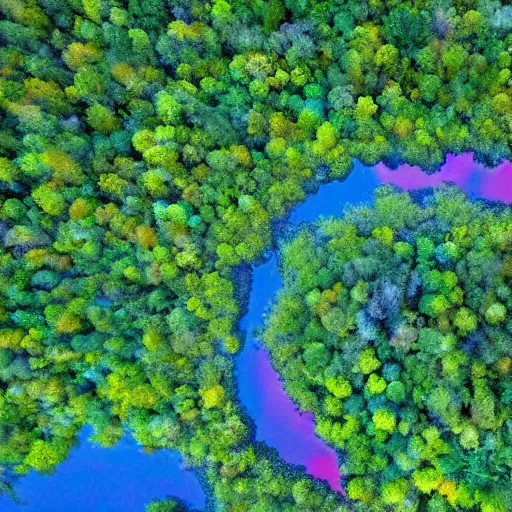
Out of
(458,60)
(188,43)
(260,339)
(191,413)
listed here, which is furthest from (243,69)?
(191,413)

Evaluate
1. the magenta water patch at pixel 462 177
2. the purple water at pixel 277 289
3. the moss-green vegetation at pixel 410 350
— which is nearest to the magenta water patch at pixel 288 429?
the purple water at pixel 277 289

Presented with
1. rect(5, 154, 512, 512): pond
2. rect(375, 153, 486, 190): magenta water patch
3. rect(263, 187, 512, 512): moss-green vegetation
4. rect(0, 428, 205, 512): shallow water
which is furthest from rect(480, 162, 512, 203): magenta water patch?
rect(0, 428, 205, 512): shallow water

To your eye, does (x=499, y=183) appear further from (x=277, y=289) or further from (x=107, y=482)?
(x=107, y=482)

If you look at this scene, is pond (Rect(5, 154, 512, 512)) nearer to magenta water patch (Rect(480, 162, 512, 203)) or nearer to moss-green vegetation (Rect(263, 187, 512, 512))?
magenta water patch (Rect(480, 162, 512, 203))

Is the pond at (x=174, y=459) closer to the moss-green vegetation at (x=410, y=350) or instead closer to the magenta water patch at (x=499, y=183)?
the magenta water patch at (x=499, y=183)

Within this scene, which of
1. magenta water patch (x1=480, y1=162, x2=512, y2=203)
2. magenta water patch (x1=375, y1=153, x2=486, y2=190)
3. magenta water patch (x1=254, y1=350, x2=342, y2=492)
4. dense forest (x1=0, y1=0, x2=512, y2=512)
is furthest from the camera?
magenta water patch (x1=375, y1=153, x2=486, y2=190)

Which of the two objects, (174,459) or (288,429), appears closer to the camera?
(174,459)

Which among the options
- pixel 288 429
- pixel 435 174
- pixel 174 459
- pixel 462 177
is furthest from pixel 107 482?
pixel 462 177

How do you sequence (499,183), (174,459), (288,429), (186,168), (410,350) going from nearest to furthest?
(410,350), (174,459), (288,429), (186,168), (499,183)
